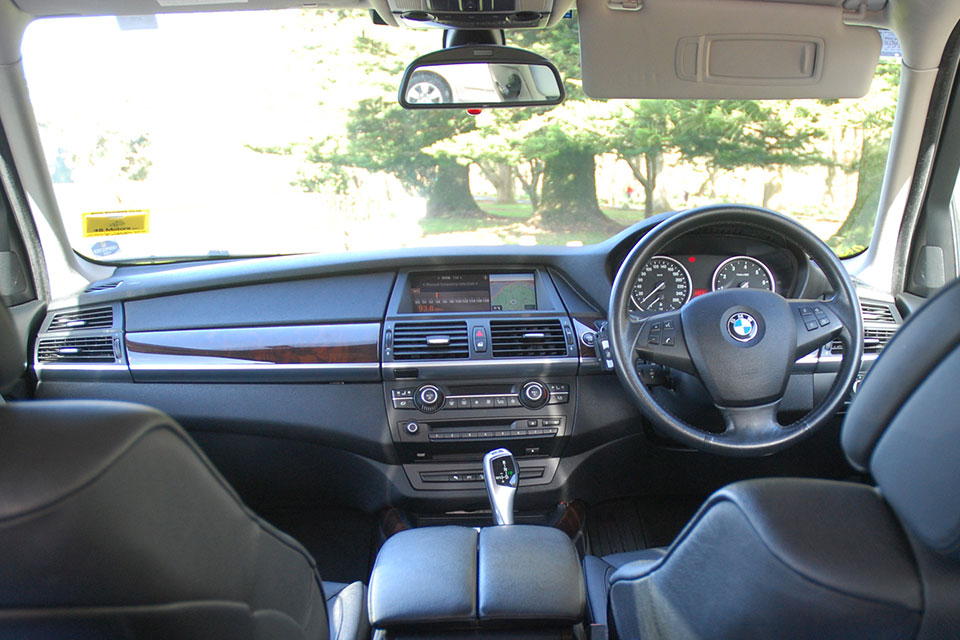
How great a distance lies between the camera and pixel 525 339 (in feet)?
9.95

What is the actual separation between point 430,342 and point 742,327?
1.25m

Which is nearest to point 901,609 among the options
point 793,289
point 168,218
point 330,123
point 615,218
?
point 793,289

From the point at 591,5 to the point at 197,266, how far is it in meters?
2.17

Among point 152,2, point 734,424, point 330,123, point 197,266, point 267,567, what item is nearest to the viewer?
point 267,567

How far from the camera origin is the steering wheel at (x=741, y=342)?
2.36m

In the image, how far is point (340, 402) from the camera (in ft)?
10.1

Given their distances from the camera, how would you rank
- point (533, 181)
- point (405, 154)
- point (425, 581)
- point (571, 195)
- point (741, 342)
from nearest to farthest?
point (425, 581), point (741, 342), point (571, 195), point (533, 181), point (405, 154)

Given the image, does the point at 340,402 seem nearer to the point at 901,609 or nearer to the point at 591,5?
the point at 591,5

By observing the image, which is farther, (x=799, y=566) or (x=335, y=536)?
(x=335, y=536)

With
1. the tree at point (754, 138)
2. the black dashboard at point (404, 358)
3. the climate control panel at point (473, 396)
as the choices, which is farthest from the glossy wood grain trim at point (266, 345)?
the tree at point (754, 138)

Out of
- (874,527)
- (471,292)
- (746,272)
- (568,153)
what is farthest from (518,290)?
(874,527)

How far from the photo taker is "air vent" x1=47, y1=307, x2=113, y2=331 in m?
3.16

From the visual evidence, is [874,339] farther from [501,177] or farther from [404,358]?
[501,177]

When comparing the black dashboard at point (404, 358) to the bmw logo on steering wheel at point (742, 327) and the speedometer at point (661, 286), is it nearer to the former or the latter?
the speedometer at point (661, 286)
